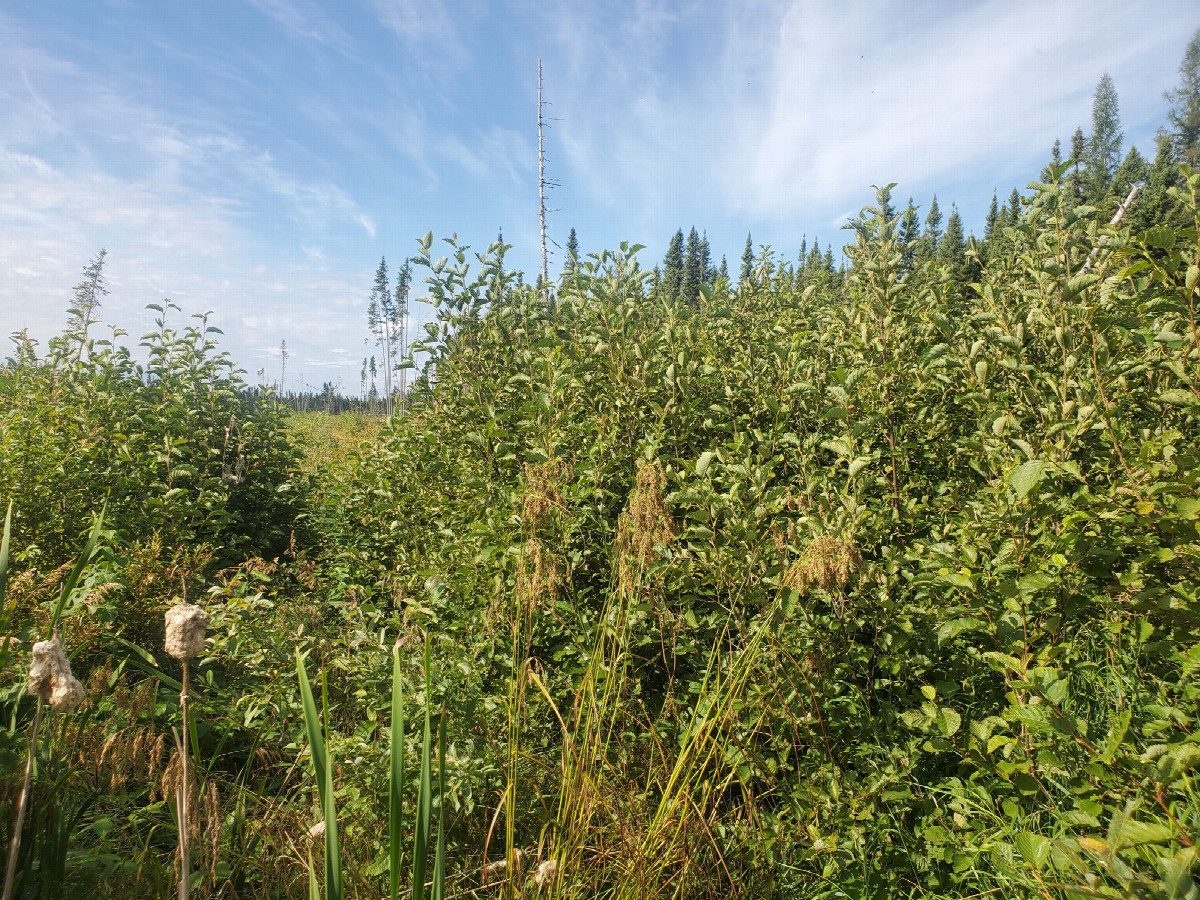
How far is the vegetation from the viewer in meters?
1.78

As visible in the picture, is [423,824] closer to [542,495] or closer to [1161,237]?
[542,495]

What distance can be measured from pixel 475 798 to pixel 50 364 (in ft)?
19.6

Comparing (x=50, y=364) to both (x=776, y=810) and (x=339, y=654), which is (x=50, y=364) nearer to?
(x=339, y=654)

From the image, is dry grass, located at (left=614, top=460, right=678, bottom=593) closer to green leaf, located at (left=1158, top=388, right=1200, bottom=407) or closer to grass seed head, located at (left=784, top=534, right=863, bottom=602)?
grass seed head, located at (left=784, top=534, right=863, bottom=602)

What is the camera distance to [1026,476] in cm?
177

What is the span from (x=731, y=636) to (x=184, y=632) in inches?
79.9

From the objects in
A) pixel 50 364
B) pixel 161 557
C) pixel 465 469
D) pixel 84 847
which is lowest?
pixel 84 847

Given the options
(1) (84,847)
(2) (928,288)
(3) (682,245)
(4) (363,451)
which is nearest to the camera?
(1) (84,847)

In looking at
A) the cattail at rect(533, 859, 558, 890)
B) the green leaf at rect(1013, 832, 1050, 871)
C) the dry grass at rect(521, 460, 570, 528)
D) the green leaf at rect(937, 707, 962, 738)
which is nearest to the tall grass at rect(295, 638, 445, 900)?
the cattail at rect(533, 859, 558, 890)

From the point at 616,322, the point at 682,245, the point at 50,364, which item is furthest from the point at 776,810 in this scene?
the point at 682,245

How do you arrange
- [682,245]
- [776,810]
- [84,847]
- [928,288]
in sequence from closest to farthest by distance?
[84,847]
[776,810]
[928,288]
[682,245]

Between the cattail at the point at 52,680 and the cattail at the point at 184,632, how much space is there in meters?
0.22

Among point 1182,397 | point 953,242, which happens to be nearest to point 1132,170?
point 953,242

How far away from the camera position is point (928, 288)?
3.66m
